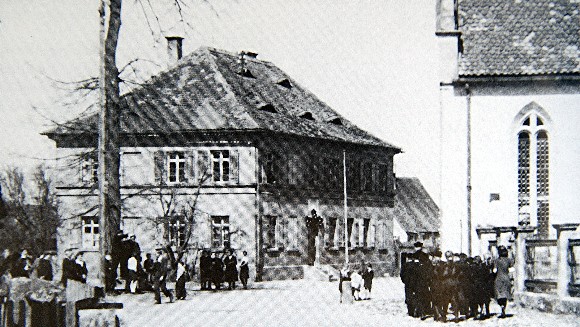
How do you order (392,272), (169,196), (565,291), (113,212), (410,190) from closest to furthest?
(565,291), (113,212), (169,196), (392,272), (410,190)

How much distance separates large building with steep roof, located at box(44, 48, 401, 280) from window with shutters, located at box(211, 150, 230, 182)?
0.17ft

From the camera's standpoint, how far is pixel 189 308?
2031cm

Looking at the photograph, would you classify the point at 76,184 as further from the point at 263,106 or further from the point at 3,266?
the point at 3,266

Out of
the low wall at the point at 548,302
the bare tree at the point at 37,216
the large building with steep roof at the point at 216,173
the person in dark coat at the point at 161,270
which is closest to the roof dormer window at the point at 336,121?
the large building with steep roof at the point at 216,173

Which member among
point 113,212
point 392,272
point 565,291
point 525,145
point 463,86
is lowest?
point 392,272

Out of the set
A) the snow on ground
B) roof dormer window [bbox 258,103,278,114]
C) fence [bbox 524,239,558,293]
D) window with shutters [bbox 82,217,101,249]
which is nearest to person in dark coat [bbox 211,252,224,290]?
the snow on ground

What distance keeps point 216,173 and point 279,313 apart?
76.0 ft

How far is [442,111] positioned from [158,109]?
2076cm

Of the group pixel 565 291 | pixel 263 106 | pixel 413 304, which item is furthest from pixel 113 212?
pixel 263 106

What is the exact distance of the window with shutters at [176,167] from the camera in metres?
42.5

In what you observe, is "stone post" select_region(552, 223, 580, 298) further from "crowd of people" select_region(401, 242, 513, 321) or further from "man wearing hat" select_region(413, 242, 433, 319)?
"man wearing hat" select_region(413, 242, 433, 319)

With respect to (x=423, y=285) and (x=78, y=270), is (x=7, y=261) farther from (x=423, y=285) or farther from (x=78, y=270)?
(x=78, y=270)

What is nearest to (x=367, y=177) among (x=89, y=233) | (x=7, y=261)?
(x=89, y=233)

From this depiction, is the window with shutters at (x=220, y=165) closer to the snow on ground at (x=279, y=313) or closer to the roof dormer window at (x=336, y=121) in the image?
the roof dormer window at (x=336, y=121)
